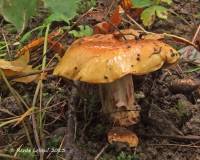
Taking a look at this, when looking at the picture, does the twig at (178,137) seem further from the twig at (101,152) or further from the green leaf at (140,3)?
the green leaf at (140,3)

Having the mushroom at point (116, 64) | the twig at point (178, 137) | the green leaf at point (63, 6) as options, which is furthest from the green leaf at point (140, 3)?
the green leaf at point (63, 6)

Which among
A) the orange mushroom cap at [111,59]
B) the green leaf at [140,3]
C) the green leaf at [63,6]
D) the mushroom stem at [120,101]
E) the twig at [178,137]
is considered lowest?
the twig at [178,137]

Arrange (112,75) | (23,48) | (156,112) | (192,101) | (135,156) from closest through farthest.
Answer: (112,75) < (135,156) < (156,112) < (192,101) < (23,48)

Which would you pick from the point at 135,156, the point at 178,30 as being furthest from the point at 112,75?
the point at 178,30

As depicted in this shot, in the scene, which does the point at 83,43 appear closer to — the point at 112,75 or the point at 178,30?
the point at 112,75

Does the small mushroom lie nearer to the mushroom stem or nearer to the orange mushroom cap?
the mushroom stem
